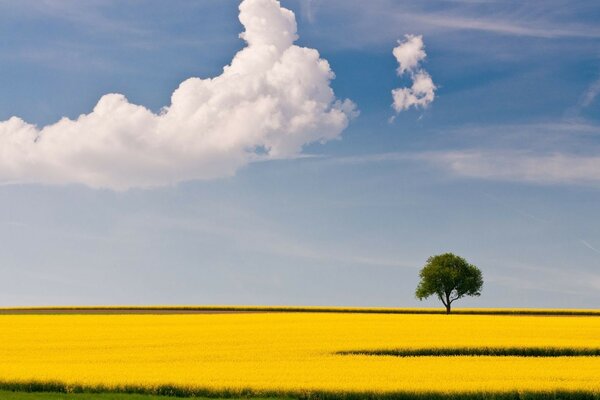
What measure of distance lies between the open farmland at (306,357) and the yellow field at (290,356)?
60 millimetres

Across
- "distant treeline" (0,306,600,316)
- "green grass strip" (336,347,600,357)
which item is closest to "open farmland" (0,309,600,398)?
"green grass strip" (336,347,600,357)

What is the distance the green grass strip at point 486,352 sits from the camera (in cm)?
4150

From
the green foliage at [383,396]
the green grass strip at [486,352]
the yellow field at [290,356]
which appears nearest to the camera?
the green foliage at [383,396]

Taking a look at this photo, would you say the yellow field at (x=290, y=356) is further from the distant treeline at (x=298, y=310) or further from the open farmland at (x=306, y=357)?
the distant treeline at (x=298, y=310)

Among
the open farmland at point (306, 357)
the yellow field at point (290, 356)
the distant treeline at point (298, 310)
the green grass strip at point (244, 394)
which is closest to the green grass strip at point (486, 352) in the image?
the open farmland at point (306, 357)

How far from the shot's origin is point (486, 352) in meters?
42.8

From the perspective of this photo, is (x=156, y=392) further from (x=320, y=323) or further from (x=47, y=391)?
(x=320, y=323)

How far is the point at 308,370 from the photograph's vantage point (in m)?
31.1

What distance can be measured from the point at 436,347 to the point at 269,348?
8938 mm

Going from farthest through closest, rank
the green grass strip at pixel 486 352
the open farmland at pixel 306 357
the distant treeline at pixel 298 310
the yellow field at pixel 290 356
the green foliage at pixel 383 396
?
1. the distant treeline at pixel 298 310
2. the green grass strip at pixel 486 352
3. the yellow field at pixel 290 356
4. the open farmland at pixel 306 357
5. the green foliage at pixel 383 396

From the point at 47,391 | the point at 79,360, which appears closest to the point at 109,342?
the point at 79,360

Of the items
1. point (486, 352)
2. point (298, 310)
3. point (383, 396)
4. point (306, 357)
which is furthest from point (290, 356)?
point (298, 310)

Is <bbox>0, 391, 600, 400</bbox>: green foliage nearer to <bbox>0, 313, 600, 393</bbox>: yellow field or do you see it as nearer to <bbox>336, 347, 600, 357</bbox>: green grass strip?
<bbox>0, 313, 600, 393</bbox>: yellow field

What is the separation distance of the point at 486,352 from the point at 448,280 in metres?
65.4
